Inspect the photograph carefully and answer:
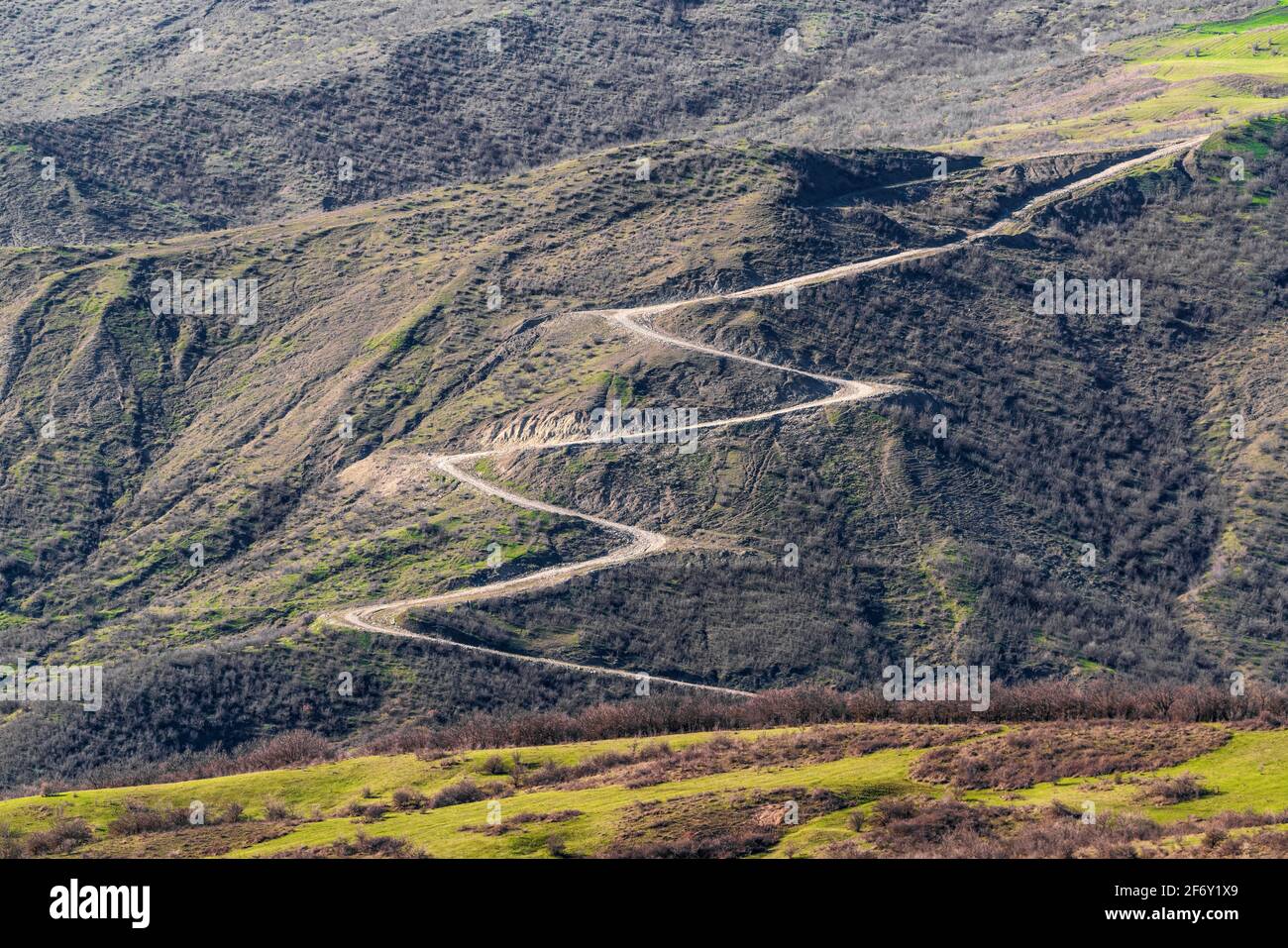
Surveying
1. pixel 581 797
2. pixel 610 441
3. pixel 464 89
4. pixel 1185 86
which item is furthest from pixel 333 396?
pixel 1185 86

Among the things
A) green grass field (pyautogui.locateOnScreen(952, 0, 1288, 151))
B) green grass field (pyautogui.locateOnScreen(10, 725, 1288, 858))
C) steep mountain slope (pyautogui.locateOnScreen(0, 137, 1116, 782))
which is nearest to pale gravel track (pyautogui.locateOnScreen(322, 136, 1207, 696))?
steep mountain slope (pyautogui.locateOnScreen(0, 137, 1116, 782))

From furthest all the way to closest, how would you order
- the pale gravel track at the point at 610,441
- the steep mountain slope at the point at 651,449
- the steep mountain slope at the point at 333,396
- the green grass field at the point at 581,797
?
the steep mountain slope at the point at 651,449, the pale gravel track at the point at 610,441, the steep mountain slope at the point at 333,396, the green grass field at the point at 581,797

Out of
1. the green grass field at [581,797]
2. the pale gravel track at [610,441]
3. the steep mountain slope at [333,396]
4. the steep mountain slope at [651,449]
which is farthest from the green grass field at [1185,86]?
the green grass field at [581,797]

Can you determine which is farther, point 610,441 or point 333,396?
point 333,396

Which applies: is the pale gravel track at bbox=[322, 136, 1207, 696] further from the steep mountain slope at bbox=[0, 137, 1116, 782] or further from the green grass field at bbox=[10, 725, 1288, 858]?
the green grass field at bbox=[10, 725, 1288, 858]

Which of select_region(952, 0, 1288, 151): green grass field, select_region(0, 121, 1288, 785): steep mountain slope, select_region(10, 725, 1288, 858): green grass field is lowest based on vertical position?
select_region(10, 725, 1288, 858): green grass field

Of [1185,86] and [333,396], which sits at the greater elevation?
[1185,86]

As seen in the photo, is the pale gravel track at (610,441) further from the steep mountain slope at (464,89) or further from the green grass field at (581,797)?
the green grass field at (581,797)

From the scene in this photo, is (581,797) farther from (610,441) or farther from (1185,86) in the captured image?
(1185,86)
